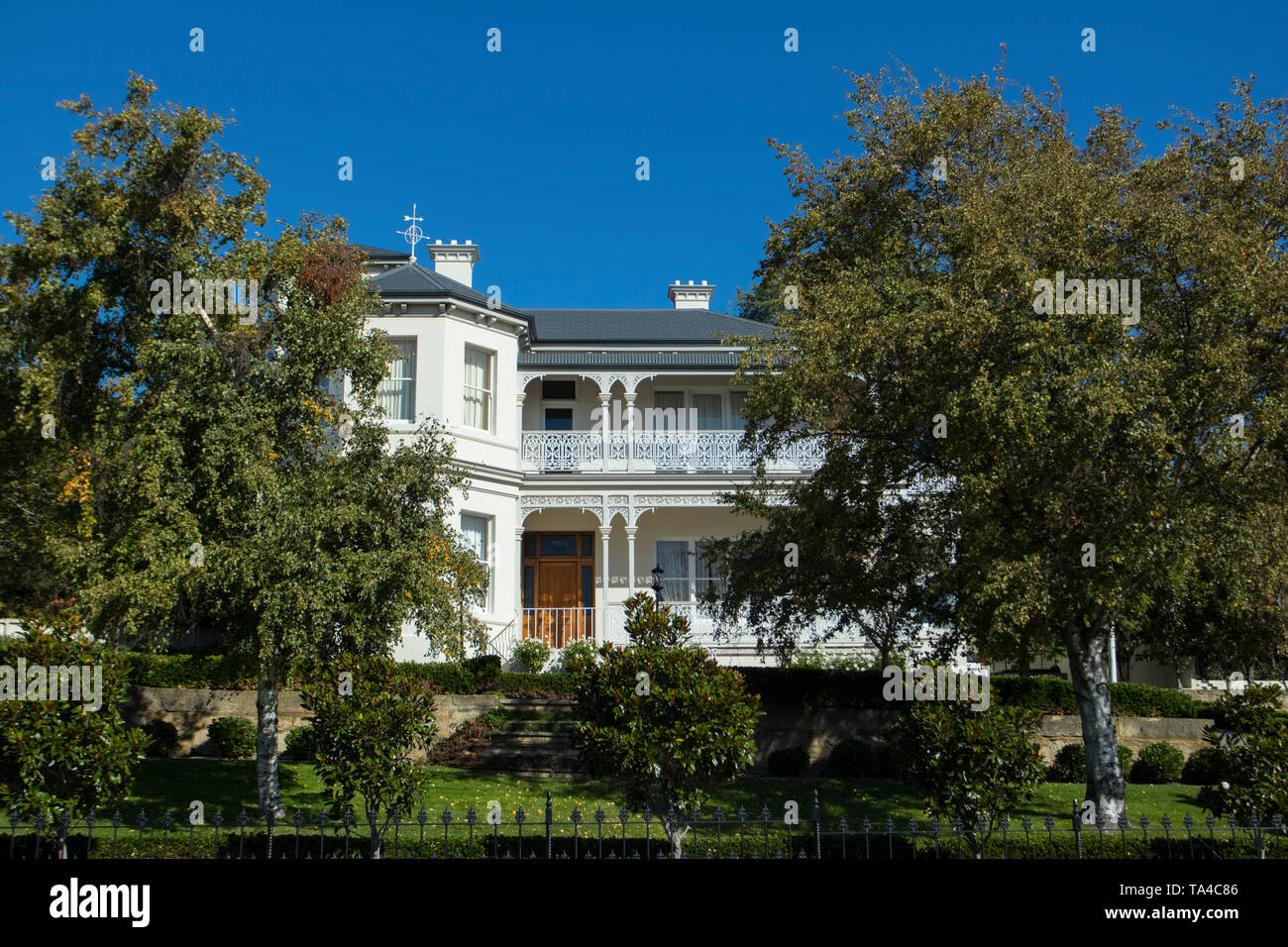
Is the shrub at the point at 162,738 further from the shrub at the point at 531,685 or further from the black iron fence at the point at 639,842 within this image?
the black iron fence at the point at 639,842

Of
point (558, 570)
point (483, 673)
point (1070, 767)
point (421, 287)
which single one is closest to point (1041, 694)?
point (1070, 767)

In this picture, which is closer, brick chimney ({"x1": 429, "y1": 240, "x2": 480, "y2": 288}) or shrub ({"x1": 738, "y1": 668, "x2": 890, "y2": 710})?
shrub ({"x1": 738, "y1": 668, "x2": 890, "y2": 710})

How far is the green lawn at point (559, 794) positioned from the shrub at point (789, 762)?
35 cm

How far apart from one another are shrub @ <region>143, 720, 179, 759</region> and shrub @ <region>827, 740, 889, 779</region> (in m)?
10.5

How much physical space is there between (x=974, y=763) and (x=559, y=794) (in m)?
6.21

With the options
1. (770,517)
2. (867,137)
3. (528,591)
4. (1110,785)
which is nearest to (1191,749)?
(1110,785)

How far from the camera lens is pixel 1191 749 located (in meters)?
16.6

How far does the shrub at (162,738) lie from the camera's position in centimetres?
1555

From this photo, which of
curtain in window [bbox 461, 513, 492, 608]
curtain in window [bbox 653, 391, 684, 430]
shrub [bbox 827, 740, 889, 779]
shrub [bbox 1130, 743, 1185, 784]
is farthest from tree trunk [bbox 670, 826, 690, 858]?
curtain in window [bbox 653, 391, 684, 430]

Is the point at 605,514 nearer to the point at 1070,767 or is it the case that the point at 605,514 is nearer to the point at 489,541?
the point at 489,541

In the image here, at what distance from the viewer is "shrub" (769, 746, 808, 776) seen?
1579cm

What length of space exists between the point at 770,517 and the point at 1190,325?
6561mm

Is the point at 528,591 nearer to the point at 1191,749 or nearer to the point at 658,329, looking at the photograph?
the point at 658,329

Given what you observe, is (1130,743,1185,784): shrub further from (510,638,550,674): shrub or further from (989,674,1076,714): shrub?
(510,638,550,674): shrub
